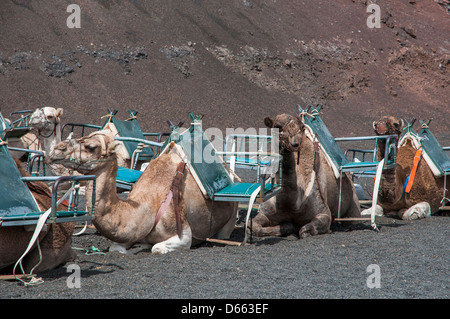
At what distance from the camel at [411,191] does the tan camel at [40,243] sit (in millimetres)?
5137

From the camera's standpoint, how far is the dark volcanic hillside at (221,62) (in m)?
28.7

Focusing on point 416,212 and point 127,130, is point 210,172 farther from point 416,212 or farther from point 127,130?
point 127,130

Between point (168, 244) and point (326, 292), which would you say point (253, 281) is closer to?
point (326, 292)

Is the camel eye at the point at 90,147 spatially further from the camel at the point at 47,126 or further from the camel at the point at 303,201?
the camel at the point at 47,126

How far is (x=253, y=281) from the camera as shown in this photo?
5.13m

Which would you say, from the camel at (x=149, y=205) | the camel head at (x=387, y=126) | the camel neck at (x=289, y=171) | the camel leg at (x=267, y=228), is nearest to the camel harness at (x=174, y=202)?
the camel at (x=149, y=205)

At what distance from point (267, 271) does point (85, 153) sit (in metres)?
2.03

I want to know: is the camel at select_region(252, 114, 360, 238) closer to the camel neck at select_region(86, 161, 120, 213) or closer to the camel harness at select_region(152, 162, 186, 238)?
the camel harness at select_region(152, 162, 186, 238)

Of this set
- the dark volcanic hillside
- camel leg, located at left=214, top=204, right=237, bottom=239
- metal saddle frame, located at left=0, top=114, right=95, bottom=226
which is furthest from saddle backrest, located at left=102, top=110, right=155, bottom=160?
the dark volcanic hillside

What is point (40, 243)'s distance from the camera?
17.5 ft

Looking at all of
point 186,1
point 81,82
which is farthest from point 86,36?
point 186,1

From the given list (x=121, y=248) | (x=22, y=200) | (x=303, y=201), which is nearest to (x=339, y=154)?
(x=303, y=201)

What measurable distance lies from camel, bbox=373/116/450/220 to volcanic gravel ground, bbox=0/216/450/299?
5.16 ft

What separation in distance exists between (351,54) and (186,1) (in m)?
11.7
